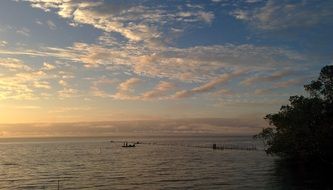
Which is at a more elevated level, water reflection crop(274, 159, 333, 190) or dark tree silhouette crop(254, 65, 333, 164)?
dark tree silhouette crop(254, 65, 333, 164)

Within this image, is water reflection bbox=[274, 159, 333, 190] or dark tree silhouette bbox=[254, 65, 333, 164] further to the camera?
dark tree silhouette bbox=[254, 65, 333, 164]

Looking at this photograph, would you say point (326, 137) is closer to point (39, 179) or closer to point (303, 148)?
point (303, 148)

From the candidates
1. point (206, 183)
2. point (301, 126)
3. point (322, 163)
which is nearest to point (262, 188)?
point (206, 183)

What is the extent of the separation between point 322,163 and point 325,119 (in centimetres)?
1133

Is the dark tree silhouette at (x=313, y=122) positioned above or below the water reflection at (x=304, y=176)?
above

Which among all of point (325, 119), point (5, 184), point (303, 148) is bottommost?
point (5, 184)

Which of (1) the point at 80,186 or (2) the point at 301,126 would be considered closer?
(1) the point at 80,186

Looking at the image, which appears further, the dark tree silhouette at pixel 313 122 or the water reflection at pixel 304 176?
the dark tree silhouette at pixel 313 122

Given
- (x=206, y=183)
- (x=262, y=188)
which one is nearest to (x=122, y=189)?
(x=206, y=183)

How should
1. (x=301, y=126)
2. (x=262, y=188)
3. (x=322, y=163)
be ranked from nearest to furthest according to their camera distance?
(x=262, y=188), (x=301, y=126), (x=322, y=163)

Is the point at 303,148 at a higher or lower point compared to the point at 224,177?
higher

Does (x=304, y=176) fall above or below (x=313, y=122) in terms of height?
below

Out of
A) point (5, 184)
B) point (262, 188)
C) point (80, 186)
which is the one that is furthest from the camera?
point (5, 184)

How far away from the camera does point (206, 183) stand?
65875 millimetres
